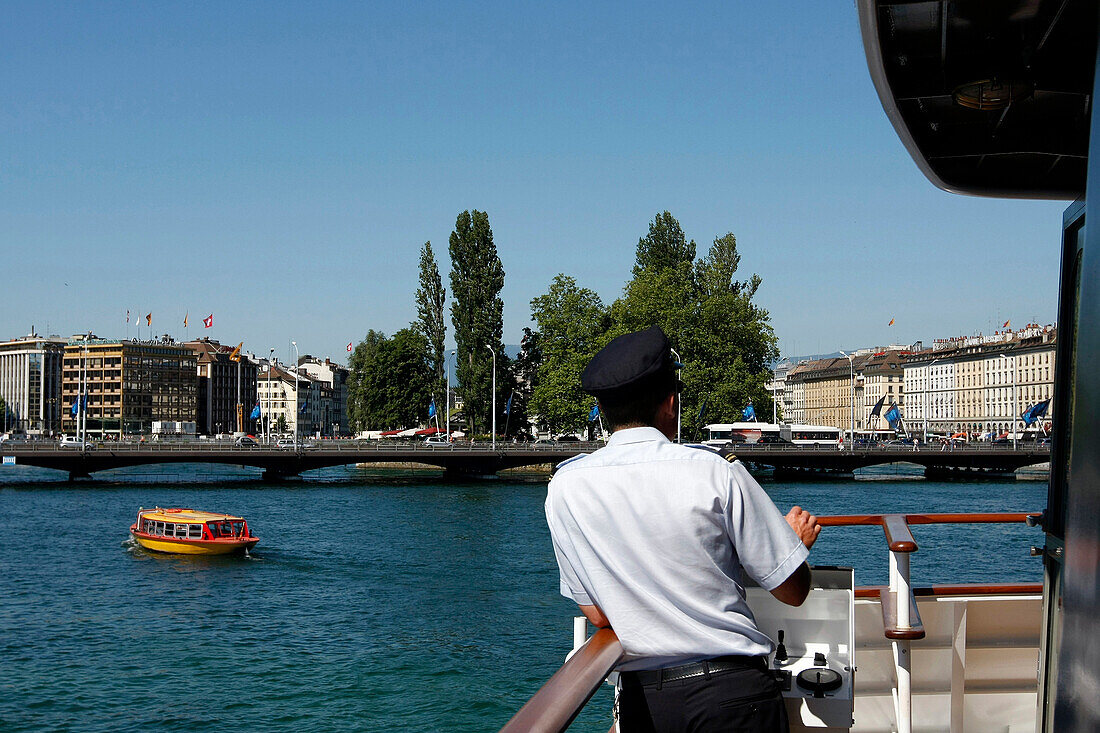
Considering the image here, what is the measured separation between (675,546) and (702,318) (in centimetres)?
6317

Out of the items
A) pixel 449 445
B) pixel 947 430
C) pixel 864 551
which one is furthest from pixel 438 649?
pixel 947 430

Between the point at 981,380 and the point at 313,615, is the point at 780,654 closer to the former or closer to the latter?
the point at 313,615

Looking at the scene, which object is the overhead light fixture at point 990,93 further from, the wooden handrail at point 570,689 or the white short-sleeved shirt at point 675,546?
the wooden handrail at point 570,689

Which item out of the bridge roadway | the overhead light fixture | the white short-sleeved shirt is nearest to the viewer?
the white short-sleeved shirt

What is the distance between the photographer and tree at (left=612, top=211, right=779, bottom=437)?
208 ft

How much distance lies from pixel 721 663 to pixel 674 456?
0.42 m

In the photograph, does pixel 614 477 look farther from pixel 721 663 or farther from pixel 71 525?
pixel 71 525

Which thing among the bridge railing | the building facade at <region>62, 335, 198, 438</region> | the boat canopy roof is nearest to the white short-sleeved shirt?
the boat canopy roof

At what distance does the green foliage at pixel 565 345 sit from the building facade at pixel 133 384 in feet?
305

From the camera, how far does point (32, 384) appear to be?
517 feet

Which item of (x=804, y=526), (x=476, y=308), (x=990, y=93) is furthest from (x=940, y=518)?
(x=476, y=308)

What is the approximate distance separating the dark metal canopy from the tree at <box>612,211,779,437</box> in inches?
2238

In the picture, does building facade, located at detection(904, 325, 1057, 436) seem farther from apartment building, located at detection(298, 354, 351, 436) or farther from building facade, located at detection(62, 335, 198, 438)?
building facade, located at detection(62, 335, 198, 438)

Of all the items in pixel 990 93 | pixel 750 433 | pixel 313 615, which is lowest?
pixel 313 615
